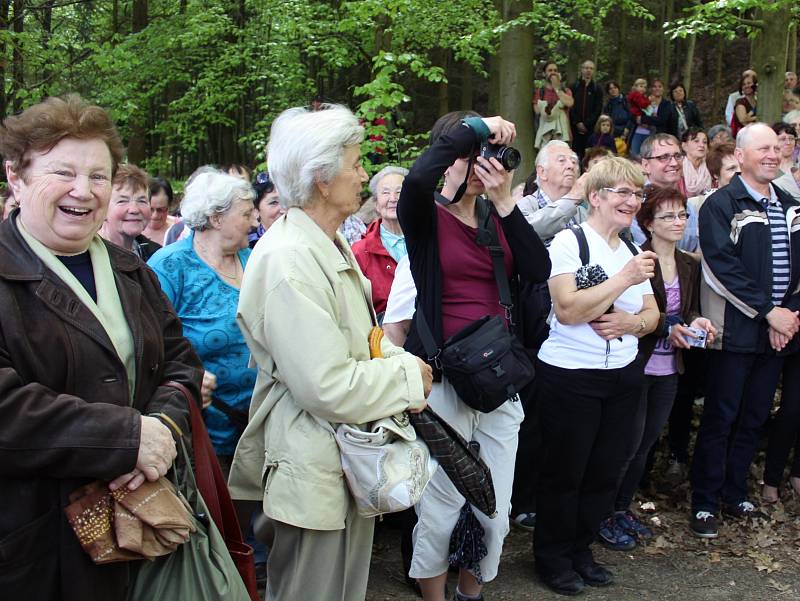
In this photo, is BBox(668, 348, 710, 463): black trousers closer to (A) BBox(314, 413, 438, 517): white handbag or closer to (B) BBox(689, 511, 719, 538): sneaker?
(B) BBox(689, 511, 719, 538): sneaker

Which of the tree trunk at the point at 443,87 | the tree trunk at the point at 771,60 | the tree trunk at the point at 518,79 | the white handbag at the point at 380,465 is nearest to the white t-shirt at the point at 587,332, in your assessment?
the white handbag at the point at 380,465

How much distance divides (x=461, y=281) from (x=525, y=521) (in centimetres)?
215

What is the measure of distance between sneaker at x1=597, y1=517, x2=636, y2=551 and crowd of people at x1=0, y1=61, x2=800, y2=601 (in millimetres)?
12

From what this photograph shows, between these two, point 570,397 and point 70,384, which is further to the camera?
point 570,397

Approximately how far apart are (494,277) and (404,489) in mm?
1269

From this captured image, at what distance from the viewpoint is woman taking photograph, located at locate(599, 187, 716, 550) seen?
15.6 feet

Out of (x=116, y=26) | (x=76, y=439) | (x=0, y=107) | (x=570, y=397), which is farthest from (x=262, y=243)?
(x=116, y=26)

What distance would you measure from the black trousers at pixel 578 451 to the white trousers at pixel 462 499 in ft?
1.63

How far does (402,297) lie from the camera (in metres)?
3.73

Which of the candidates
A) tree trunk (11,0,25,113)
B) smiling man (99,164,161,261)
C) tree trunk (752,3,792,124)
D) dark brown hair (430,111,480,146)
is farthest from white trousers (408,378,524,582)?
tree trunk (752,3,792,124)

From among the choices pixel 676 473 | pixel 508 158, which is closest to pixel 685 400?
pixel 676 473

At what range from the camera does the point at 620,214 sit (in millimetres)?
4133

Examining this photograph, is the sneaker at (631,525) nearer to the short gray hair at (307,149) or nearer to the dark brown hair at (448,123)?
the dark brown hair at (448,123)

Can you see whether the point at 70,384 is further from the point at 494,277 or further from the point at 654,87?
the point at 654,87
